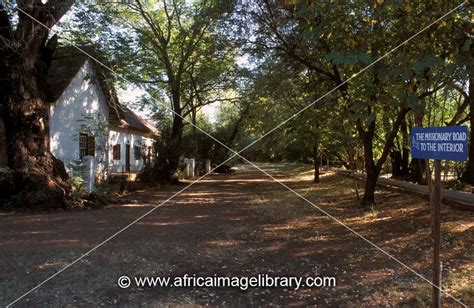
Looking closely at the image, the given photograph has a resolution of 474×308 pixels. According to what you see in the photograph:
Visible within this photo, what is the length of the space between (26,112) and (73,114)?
24.8 feet

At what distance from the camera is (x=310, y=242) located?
8203 millimetres

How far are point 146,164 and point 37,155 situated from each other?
8456mm

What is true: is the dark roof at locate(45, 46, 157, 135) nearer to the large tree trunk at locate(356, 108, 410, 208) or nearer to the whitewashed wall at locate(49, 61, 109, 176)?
the whitewashed wall at locate(49, 61, 109, 176)

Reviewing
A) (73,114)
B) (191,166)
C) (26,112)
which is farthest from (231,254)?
(191,166)

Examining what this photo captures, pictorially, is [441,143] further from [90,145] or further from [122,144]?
[122,144]

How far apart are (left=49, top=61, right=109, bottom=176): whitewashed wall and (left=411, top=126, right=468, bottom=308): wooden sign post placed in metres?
15.0

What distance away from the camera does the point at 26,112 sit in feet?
41.2

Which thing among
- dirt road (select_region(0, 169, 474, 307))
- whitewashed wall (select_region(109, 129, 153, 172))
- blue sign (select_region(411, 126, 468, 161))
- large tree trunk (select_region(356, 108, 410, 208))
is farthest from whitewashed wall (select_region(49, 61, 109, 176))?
blue sign (select_region(411, 126, 468, 161))

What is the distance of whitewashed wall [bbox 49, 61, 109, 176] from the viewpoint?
61.3ft

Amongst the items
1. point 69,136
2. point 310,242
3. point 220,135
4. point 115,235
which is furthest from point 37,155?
point 220,135

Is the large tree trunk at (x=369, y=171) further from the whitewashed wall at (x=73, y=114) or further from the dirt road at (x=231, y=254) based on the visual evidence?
the whitewashed wall at (x=73, y=114)

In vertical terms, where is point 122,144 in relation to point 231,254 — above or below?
above

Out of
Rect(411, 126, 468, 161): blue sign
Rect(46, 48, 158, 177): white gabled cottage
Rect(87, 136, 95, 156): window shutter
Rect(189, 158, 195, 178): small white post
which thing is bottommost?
Rect(189, 158, 195, 178): small white post

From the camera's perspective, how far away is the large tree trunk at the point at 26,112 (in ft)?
40.0
